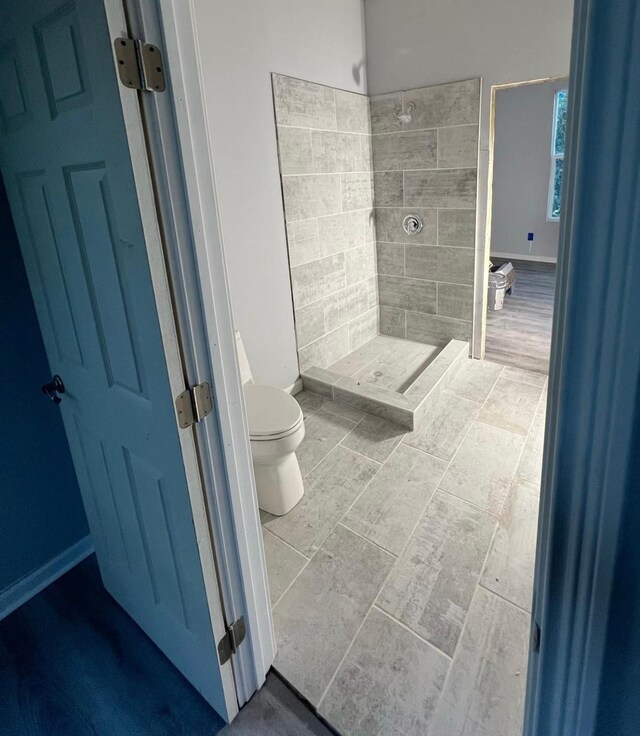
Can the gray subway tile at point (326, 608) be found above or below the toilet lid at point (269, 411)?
below

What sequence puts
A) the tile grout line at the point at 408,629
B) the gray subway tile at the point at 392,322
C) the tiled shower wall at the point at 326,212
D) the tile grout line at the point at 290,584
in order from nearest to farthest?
the tile grout line at the point at 408,629 < the tile grout line at the point at 290,584 < the tiled shower wall at the point at 326,212 < the gray subway tile at the point at 392,322

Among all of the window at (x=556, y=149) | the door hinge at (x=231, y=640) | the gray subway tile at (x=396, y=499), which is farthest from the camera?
the window at (x=556, y=149)

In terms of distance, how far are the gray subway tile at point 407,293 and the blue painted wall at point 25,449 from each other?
9.09 ft

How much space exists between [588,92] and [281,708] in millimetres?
1670

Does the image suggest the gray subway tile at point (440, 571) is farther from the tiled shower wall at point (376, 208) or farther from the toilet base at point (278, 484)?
the tiled shower wall at point (376, 208)


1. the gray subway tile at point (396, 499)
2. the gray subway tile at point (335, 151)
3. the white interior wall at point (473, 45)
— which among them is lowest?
the gray subway tile at point (396, 499)

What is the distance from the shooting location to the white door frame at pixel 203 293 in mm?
889

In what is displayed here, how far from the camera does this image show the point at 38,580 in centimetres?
188

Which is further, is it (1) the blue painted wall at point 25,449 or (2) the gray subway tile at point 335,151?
(2) the gray subway tile at point 335,151

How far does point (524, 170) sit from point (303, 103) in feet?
15.5

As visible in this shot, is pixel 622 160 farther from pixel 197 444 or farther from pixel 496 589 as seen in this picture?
pixel 496 589

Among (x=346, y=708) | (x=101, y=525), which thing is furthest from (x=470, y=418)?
(x=101, y=525)

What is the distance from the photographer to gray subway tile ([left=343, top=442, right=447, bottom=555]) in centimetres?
205

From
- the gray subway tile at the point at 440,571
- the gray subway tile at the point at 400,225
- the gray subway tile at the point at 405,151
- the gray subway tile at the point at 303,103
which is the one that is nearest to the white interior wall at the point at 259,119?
the gray subway tile at the point at 303,103
